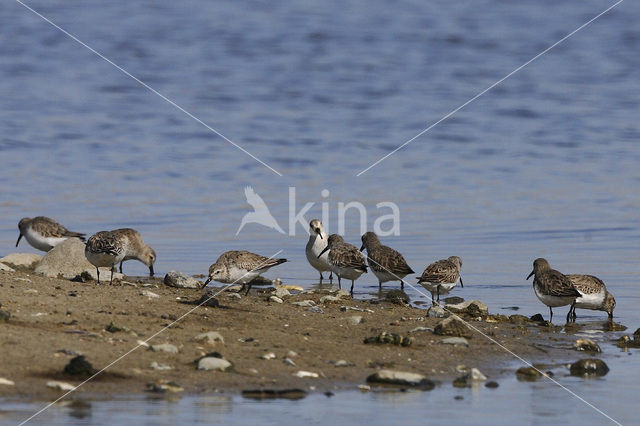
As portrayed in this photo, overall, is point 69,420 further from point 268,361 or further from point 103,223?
point 103,223

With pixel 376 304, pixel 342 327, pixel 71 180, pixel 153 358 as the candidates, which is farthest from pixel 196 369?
pixel 71 180

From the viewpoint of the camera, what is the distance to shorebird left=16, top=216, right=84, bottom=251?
19047mm

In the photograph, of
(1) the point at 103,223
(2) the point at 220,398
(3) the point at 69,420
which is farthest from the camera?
(1) the point at 103,223

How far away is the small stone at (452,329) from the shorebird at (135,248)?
18.4ft

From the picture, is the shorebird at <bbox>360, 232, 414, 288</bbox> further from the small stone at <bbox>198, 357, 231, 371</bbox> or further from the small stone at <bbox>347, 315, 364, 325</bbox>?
the small stone at <bbox>198, 357, 231, 371</bbox>

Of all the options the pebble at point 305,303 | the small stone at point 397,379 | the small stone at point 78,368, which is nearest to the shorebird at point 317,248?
the pebble at point 305,303

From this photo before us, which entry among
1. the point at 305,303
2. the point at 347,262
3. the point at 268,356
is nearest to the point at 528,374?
the point at 268,356

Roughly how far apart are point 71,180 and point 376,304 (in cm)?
1176

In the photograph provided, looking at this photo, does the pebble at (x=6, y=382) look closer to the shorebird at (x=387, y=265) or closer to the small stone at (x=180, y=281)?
the small stone at (x=180, y=281)

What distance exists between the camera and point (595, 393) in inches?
418

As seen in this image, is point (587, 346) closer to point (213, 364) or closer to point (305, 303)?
point (305, 303)

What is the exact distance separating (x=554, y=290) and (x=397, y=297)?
2.22 m

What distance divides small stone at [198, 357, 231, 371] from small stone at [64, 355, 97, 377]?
1.10m

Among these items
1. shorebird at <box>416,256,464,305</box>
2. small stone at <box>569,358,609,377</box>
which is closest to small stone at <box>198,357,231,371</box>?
small stone at <box>569,358,609,377</box>
